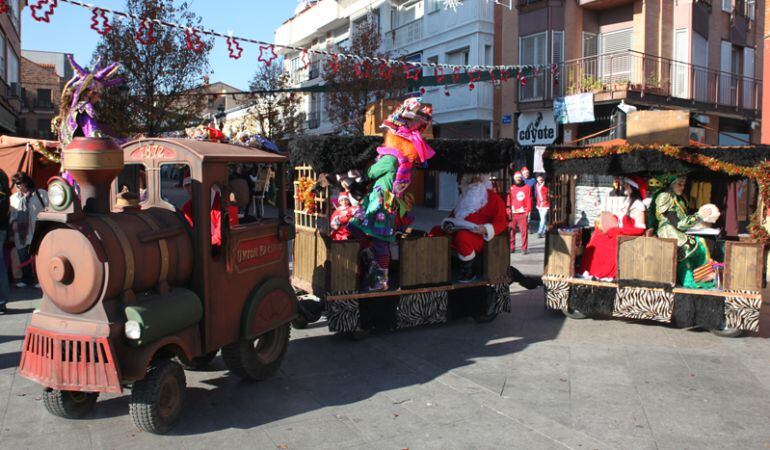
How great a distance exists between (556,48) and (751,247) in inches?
650

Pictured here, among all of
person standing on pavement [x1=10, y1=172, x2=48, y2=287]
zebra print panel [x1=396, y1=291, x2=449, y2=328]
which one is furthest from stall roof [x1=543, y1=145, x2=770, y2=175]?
person standing on pavement [x1=10, y1=172, x2=48, y2=287]

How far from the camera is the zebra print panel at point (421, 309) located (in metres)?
7.44

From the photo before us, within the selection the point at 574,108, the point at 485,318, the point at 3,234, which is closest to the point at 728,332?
the point at 485,318

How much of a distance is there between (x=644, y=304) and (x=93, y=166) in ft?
19.8

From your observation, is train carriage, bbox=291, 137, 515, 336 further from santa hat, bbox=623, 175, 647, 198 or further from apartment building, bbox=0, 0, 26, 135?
apartment building, bbox=0, 0, 26, 135

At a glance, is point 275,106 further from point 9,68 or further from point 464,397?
point 464,397

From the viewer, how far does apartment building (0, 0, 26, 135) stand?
22.3 metres

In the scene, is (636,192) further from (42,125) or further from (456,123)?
(42,125)

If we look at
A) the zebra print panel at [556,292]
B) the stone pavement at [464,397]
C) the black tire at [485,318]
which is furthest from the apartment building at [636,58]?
the stone pavement at [464,397]

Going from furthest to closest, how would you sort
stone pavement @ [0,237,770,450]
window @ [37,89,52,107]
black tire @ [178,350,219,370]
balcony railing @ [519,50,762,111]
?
1. window @ [37,89,52,107]
2. balcony railing @ [519,50,762,111]
3. black tire @ [178,350,219,370]
4. stone pavement @ [0,237,770,450]

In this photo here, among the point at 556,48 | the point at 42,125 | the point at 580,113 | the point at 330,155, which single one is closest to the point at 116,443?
the point at 330,155

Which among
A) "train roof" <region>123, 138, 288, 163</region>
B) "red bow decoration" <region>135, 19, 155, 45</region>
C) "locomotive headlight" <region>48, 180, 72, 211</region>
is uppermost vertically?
"red bow decoration" <region>135, 19, 155, 45</region>

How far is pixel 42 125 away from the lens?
5425 centimetres

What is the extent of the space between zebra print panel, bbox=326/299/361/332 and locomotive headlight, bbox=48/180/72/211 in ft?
10.3
